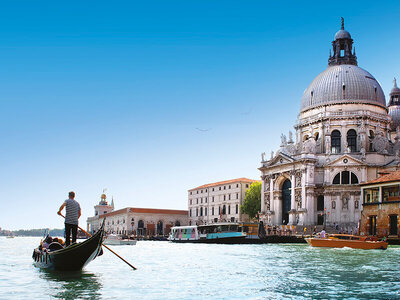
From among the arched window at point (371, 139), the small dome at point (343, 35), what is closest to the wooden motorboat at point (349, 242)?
the arched window at point (371, 139)

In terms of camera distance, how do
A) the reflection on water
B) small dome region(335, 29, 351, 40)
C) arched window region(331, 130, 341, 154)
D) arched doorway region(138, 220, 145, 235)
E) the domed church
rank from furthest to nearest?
arched doorway region(138, 220, 145, 235)
small dome region(335, 29, 351, 40)
arched window region(331, 130, 341, 154)
the domed church
the reflection on water

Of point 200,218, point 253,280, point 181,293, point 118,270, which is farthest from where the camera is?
point 200,218

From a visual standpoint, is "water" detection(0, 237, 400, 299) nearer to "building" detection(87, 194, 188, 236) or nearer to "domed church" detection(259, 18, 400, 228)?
"domed church" detection(259, 18, 400, 228)

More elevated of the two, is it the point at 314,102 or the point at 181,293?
the point at 314,102

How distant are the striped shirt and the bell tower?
165 feet

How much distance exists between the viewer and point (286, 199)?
54.6 m

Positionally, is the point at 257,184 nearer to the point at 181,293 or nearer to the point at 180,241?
the point at 180,241

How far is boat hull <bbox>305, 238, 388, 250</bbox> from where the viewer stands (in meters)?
28.3

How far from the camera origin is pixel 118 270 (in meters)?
15.4

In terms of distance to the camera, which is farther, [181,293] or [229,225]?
[229,225]

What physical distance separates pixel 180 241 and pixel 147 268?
32243 millimetres

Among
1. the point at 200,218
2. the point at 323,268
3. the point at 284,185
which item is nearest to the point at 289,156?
the point at 284,185

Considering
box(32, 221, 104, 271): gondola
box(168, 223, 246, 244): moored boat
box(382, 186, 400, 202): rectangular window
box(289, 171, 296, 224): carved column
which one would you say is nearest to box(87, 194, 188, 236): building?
box(168, 223, 246, 244): moored boat

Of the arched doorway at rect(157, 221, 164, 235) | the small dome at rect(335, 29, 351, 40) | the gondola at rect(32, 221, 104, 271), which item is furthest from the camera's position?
the arched doorway at rect(157, 221, 164, 235)
